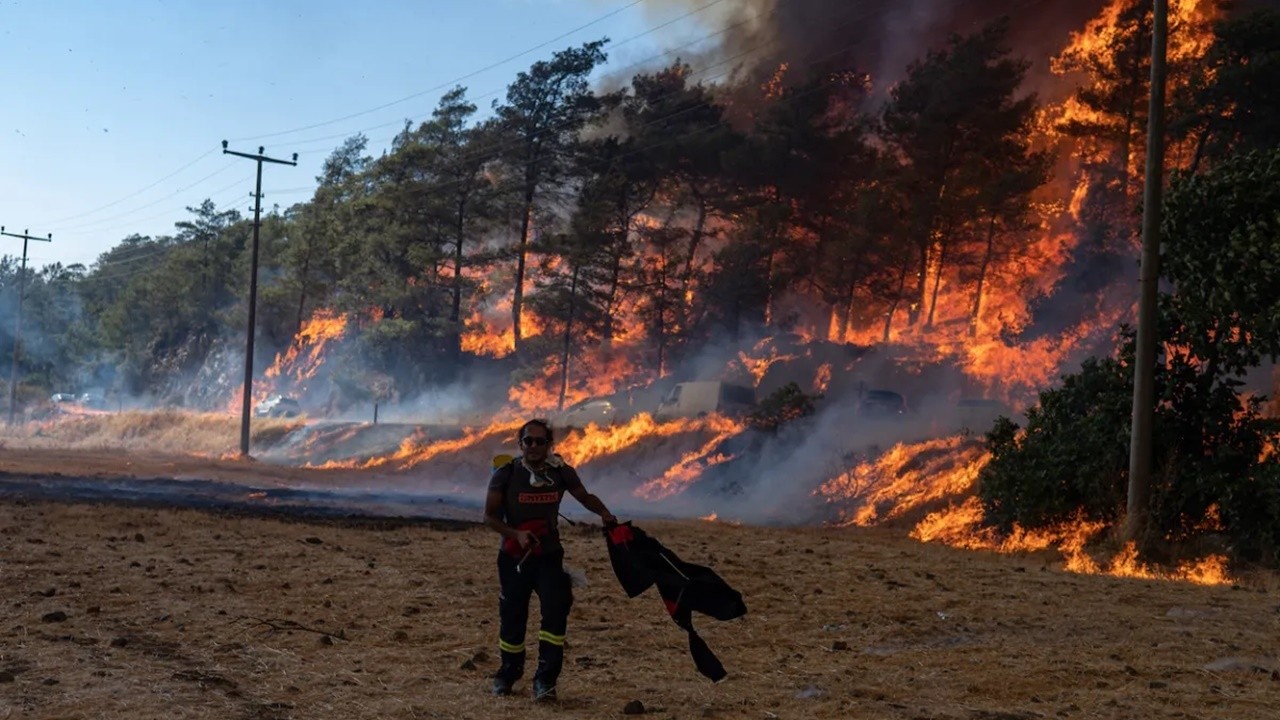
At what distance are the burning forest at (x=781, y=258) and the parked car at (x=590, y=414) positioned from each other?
7.2 inches

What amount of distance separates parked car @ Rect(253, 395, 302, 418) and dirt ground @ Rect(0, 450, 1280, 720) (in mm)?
50971

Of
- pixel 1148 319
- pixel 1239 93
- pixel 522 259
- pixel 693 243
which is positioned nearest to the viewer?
pixel 1148 319

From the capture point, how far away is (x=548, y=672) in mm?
7633

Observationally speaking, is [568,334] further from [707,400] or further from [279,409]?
[279,409]

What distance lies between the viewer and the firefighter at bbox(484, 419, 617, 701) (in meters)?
7.61

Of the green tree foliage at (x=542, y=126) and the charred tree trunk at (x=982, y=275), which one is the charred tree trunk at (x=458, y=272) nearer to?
the green tree foliage at (x=542, y=126)

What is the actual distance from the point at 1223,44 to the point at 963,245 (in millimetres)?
A: 18457

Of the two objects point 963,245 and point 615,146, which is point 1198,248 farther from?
point 615,146

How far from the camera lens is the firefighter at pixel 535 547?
300 inches

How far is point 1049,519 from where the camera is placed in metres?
18.4

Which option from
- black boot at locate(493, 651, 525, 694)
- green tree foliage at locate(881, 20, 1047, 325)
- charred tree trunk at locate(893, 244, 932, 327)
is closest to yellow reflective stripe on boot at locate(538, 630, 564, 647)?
black boot at locate(493, 651, 525, 694)

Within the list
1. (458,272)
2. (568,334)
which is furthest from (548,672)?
(458,272)

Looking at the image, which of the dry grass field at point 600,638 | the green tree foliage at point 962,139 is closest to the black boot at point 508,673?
the dry grass field at point 600,638

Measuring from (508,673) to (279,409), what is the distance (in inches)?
2458
